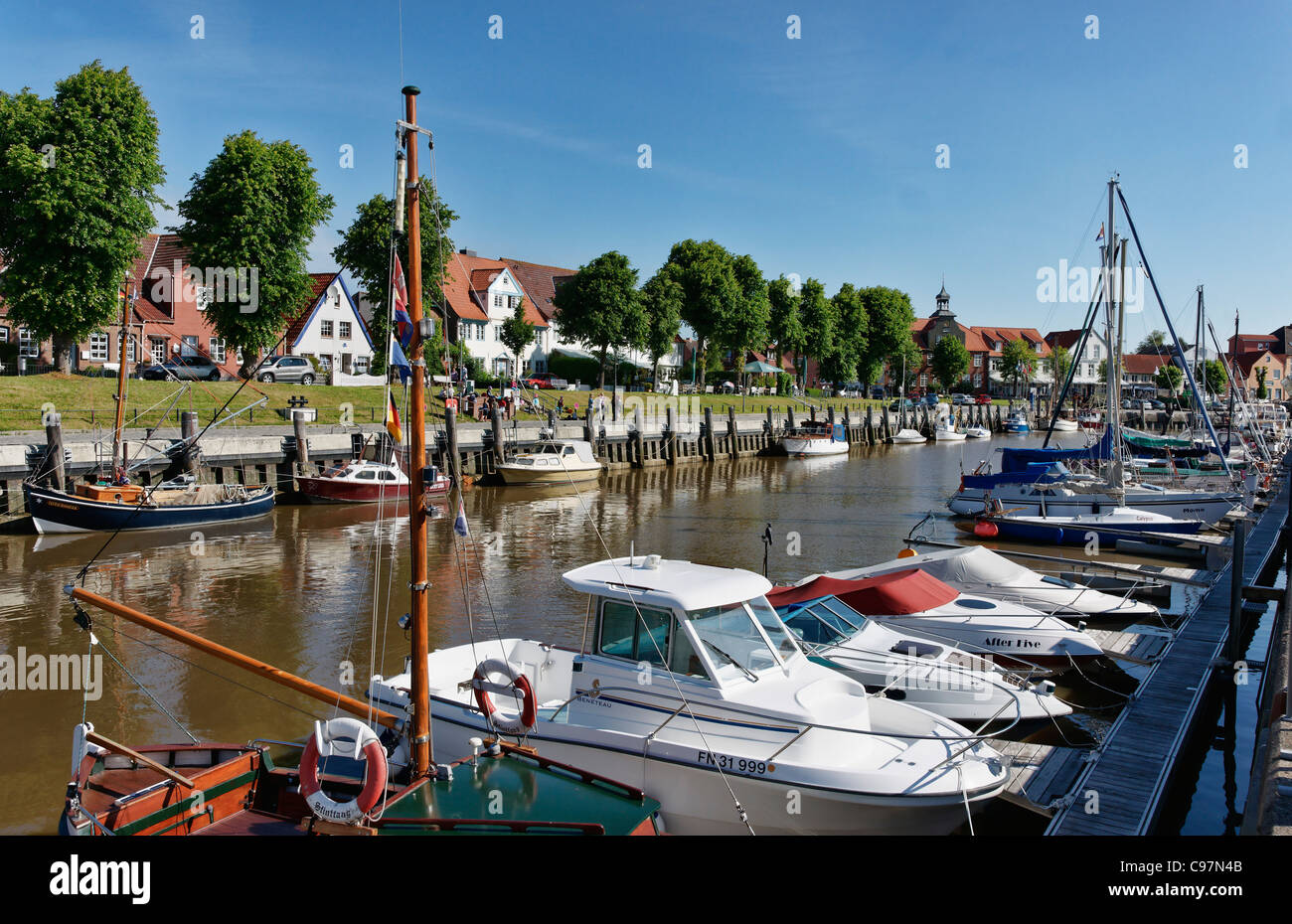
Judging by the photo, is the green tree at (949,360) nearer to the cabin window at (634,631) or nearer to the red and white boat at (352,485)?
the red and white boat at (352,485)

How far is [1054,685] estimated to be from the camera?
1437cm

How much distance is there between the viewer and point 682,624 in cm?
969

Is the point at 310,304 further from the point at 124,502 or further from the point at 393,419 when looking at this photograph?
the point at 393,419

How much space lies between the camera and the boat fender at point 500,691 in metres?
9.62

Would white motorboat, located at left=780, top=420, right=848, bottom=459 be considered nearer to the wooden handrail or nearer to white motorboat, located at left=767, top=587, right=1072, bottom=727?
white motorboat, located at left=767, top=587, right=1072, bottom=727

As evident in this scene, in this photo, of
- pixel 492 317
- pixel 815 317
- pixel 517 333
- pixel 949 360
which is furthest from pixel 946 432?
pixel 492 317

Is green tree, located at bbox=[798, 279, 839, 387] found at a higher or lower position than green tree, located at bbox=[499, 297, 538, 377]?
higher

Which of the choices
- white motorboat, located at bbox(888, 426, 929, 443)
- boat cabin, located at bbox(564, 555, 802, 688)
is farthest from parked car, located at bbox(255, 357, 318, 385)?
white motorboat, located at bbox(888, 426, 929, 443)

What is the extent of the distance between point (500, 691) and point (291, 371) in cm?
4211

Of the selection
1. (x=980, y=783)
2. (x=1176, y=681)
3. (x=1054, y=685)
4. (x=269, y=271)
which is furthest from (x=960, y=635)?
(x=269, y=271)

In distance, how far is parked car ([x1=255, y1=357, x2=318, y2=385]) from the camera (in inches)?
1813

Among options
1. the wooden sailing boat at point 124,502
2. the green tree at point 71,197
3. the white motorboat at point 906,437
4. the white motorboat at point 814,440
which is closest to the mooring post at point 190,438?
the wooden sailing boat at point 124,502

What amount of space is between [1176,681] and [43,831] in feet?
49.6

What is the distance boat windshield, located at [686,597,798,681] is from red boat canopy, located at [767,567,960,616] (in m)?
5.59
